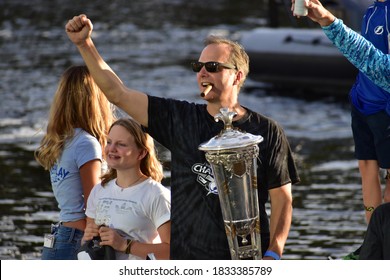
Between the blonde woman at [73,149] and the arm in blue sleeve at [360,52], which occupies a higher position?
the arm in blue sleeve at [360,52]

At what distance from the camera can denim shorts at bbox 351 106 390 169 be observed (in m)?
7.24

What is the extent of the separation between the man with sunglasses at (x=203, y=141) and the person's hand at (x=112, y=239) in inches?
18.5

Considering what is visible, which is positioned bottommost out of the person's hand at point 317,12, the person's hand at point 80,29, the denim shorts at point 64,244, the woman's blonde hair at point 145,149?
the denim shorts at point 64,244

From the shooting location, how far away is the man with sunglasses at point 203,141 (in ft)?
20.1

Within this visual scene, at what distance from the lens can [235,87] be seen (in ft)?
20.4

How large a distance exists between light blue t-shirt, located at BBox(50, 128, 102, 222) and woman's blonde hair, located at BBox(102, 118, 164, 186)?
0.92 ft

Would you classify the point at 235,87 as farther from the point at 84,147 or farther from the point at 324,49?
the point at 324,49

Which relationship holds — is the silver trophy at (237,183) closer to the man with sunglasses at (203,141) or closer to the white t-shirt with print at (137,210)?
the man with sunglasses at (203,141)

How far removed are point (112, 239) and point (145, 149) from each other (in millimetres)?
573

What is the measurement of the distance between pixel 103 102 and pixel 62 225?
28.6 inches

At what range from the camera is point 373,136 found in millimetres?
7375

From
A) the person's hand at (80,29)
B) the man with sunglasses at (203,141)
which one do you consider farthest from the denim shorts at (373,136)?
the person's hand at (80,29)

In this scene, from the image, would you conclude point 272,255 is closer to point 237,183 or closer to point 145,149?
point 237,183

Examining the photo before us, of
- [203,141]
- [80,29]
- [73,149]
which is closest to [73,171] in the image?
[73,149]
